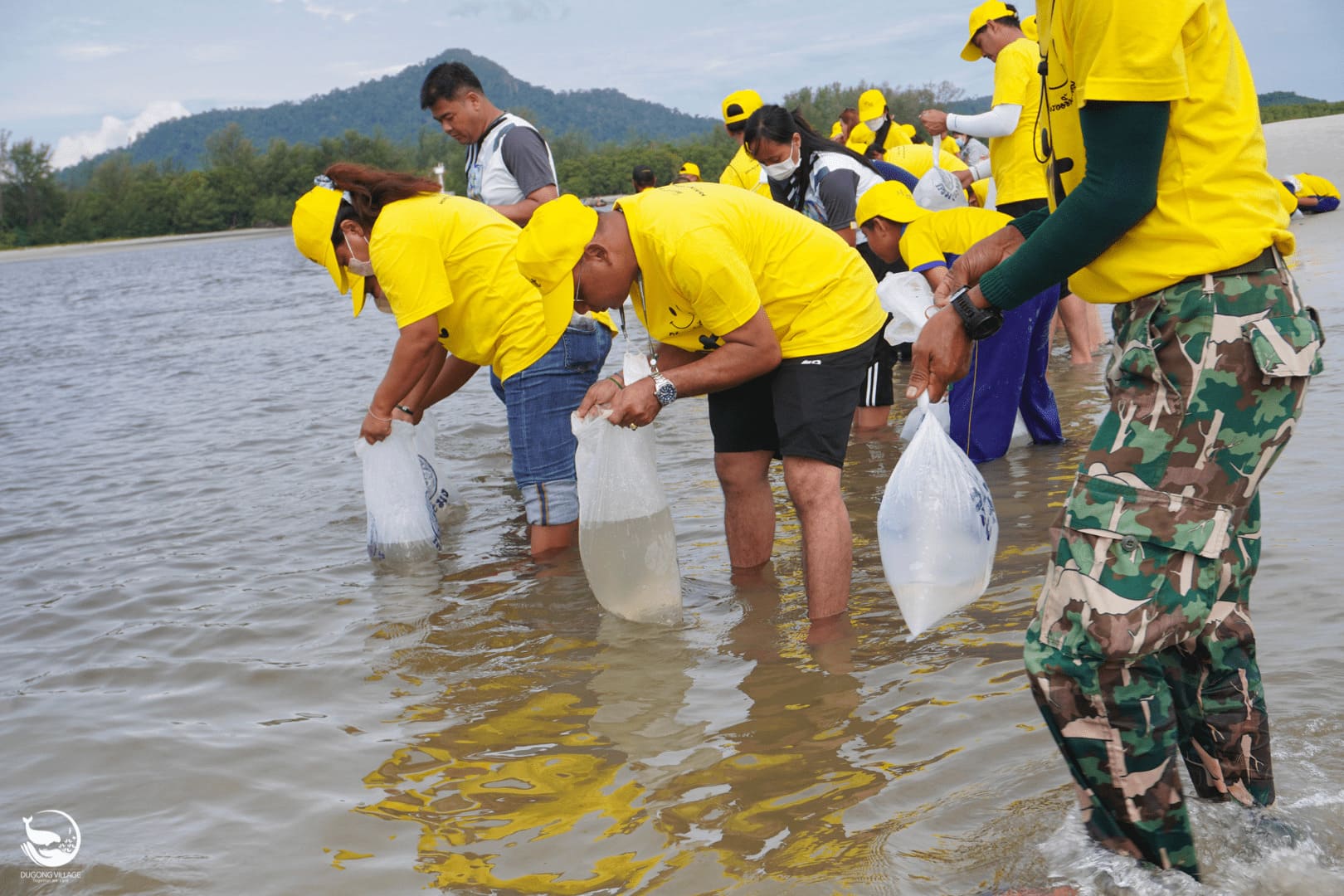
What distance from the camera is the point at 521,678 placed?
3.74m

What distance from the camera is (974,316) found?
78.9 inches

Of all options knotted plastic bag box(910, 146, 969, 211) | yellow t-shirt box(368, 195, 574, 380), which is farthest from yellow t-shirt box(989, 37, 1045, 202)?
yellow t-shirt box(368, 195, 574, 380)

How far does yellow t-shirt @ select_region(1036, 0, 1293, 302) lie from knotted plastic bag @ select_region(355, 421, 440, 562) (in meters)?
3.66

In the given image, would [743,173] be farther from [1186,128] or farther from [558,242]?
[1186,128]

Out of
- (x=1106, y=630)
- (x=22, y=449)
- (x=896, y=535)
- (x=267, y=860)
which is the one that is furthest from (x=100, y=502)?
(x=1106, y=630)

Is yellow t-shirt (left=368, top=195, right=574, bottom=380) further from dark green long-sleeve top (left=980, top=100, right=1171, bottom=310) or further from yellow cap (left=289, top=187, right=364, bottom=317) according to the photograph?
dark green long-sleeve top (left=980, top=100, right=1171, bottom=310)

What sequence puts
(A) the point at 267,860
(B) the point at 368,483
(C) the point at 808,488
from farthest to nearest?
(B) the point at 368,483
(C) the point at 808,488
(A) the point at 267,860

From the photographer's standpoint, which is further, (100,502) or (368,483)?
(100,502)

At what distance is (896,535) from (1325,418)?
3.66 m

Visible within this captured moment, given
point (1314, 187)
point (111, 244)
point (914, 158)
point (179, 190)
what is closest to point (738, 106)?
point (914, 158)

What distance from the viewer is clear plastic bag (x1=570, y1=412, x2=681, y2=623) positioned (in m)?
3.76

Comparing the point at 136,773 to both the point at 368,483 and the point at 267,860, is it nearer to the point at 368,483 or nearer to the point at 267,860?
the point at 267,860

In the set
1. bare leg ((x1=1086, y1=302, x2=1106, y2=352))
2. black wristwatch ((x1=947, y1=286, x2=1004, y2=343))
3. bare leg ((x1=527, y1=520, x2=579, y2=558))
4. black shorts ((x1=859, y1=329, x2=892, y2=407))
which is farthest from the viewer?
bare leg ((x1=1086, y1=302, x2=1106, y2=352))

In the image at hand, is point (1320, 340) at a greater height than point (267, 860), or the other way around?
point (1320, 340)
